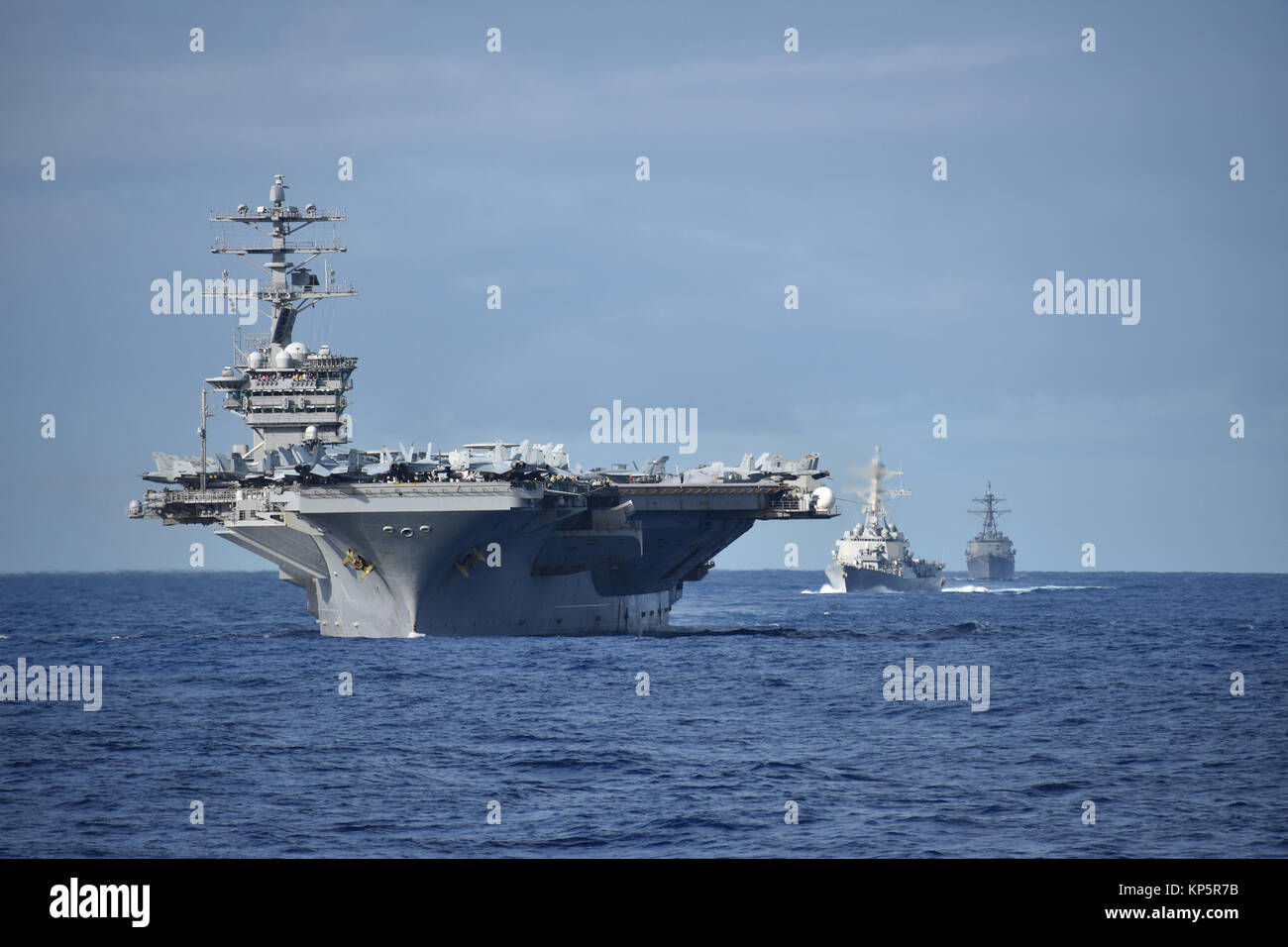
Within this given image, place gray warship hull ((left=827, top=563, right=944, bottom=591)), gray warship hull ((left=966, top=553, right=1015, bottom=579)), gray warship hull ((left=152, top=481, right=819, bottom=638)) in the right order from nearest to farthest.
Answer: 1. gray warship hull ((left=152, top=481, right=819, bottom=638))
2. gray warship hull ((left=827, top=563, right=944, bottom=591))
3. gray warship hull ((left=966, top=553, right=1015, bottom=579))

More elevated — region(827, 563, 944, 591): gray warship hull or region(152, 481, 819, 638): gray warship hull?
region(152, 481, 819, 638): gray warship hull

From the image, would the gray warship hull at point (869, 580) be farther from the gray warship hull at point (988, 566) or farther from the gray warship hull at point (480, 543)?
the gray warship hull at point (480, 543)

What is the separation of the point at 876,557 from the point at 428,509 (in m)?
85.4

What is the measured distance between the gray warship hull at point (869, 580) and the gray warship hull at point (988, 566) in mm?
61598

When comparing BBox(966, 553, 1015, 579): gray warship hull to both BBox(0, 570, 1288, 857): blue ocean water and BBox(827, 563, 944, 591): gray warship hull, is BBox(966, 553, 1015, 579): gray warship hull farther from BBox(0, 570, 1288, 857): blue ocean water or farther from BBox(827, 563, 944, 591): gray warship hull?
BBox(0, 570, 1288, 857): blue ocean water

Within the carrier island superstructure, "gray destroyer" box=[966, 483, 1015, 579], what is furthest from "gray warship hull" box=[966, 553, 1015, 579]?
the carrier island superstructure

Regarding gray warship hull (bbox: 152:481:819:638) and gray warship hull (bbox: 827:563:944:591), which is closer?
gray warship hull (bbox: 152:481:819:638)

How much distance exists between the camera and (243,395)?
166 feet

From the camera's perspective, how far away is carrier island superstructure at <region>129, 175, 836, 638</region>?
39375mm

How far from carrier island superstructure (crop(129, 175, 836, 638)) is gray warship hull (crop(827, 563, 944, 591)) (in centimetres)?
6468

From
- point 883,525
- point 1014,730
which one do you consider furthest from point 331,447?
point 883,525

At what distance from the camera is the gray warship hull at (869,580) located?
120 metres
